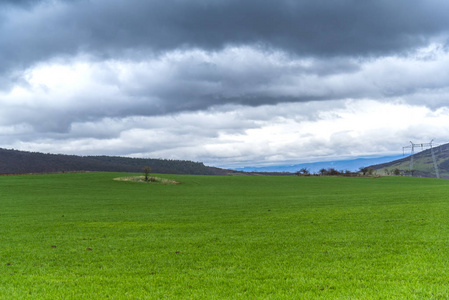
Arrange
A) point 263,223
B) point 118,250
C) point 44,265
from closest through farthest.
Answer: point 44,265, point 118,250, point 263,223

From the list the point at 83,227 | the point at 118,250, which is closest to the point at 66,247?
the point at 118,250

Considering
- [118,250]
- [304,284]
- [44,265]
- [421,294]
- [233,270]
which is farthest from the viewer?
[118,250]

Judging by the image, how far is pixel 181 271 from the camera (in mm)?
9203

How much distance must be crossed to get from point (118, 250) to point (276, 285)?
6.37 metres

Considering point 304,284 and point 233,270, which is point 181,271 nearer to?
point 233,270

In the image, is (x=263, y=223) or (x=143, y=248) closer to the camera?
(x=143, y=248)

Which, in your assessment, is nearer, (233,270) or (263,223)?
(233,270)

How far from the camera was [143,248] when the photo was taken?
12.0 metres

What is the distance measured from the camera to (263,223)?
16891 millimetres

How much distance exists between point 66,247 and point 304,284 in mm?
9002

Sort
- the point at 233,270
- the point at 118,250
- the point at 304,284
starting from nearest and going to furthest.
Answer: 1. the point at 304,284
2. the point at 233,270
3. the point at 118,250

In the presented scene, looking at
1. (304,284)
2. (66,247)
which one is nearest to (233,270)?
(304,284)

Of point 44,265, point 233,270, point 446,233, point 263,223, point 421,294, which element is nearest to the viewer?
point 421,294

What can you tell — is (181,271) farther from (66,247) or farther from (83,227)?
(83,227)
